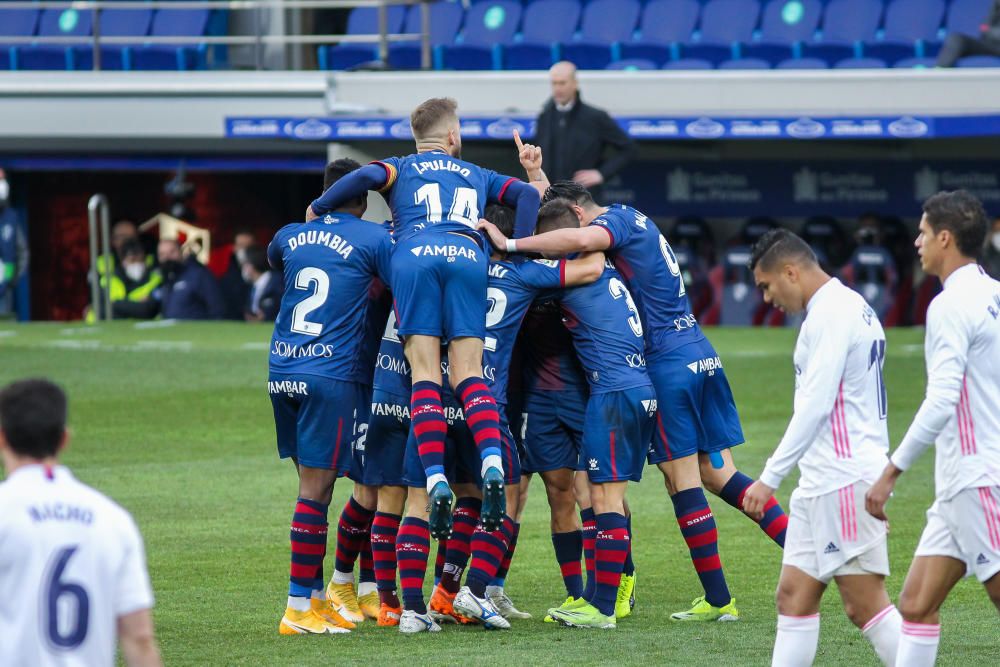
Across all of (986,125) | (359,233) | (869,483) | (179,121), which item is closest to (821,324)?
(869,483)

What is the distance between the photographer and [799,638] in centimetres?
505

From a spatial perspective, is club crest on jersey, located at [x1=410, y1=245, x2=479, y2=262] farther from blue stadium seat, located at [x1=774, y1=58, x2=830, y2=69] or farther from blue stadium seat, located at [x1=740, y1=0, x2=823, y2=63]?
blue stadium seat, located at [x1=740, y1=0, x2=823, y2=63]

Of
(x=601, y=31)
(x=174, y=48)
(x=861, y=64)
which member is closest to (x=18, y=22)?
(x=174, y=48)

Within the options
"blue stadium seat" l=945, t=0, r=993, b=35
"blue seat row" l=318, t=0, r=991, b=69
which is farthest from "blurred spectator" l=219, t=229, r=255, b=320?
"blue stadium seat" l=945, t=0, r=993, b=35

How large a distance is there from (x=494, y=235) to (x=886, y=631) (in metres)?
2.53

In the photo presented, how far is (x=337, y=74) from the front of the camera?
18.5 meters

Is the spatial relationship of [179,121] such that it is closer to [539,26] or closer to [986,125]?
[539,26]

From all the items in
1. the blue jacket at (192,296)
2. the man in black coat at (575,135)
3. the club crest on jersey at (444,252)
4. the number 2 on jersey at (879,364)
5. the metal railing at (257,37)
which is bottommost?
the blue jacket at (192,296)

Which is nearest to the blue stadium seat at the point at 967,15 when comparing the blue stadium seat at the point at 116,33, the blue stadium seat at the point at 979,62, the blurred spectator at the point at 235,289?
the blue stadium seat at the point at 979,62

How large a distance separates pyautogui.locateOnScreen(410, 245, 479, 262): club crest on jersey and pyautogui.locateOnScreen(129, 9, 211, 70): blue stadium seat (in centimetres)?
1518

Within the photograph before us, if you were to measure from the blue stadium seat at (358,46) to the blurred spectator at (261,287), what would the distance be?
115 inches

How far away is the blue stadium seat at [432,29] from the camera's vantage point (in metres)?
20.7

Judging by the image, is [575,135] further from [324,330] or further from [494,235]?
[324,330]

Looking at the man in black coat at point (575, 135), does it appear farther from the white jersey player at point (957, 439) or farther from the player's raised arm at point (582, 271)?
the white jersey player at point (957, 439)
